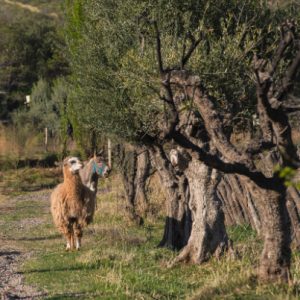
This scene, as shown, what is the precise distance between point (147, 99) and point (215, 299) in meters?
5.53

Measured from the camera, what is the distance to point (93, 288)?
392 inches

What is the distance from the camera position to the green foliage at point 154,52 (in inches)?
494

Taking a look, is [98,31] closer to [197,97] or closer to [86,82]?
[86,82]

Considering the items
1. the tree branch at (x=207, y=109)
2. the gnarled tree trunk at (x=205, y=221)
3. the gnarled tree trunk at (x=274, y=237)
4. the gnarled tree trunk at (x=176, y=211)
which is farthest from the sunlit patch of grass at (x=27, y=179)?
the gnarled tree trunk at (x=274, y=237)

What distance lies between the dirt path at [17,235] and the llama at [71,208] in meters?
0.90

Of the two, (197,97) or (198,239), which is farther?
(198,239)

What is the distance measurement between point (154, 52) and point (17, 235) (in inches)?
284

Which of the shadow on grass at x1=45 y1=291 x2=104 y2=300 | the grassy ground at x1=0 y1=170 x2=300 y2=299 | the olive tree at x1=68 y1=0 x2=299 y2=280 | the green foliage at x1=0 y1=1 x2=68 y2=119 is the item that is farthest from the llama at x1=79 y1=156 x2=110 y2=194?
the green foliage at x1=0 y1=1 x2=68 y2=119

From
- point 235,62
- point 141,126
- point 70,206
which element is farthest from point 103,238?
point 235,62

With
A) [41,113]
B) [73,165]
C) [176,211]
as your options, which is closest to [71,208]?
[73,165]

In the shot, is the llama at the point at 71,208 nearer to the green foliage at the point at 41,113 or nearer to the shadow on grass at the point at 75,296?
the shadow on grass at the point at 75,296

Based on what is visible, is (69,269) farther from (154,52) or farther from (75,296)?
(154,52)

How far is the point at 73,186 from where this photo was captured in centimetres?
1485

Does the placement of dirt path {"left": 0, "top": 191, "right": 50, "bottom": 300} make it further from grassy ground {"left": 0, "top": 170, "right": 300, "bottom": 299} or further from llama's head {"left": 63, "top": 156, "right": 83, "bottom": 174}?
llama's head {"left": 63, "top": 156, "right": 83, "bottom": 174}
